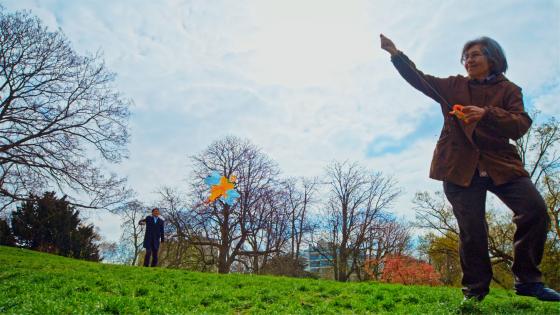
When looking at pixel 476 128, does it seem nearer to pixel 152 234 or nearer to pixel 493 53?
pixel 493 53

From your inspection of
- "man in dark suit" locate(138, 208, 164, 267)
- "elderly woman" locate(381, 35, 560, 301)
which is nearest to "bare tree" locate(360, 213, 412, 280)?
"man in dark suit" locate(138, 208, 164, 267)

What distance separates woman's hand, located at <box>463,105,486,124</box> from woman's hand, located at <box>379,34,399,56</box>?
1180 mm

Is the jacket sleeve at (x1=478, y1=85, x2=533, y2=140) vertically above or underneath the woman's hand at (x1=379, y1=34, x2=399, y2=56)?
underneath

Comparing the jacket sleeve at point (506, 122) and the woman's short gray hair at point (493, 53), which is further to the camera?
the woman's short gray hair at point (493, 53)

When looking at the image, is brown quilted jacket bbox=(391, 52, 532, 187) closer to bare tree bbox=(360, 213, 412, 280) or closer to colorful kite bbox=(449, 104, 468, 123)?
colorful kite bbox=(449, 104, 468, 123)

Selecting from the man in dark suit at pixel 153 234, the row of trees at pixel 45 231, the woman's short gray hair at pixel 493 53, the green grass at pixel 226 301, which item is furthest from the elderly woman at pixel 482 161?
the row of trees at pixel 45 231

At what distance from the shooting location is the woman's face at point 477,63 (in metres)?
4.03

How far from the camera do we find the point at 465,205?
12.8ft

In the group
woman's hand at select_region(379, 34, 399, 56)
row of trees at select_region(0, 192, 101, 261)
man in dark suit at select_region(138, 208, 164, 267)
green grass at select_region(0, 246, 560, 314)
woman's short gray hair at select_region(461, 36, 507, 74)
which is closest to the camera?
woman's short gray hair at select_region(461, 36, 507, 74)

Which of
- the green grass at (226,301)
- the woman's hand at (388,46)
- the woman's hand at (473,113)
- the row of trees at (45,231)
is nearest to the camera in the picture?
the woman's hand at (473,113)

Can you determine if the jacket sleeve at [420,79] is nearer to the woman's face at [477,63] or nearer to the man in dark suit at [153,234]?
the woman's face at [477,63]

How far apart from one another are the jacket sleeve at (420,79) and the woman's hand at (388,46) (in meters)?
0.05

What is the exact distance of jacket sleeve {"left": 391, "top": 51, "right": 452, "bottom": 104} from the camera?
4.25 m

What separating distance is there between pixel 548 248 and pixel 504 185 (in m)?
26.1
